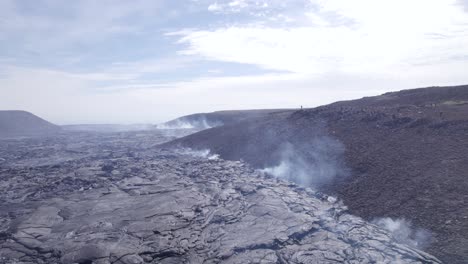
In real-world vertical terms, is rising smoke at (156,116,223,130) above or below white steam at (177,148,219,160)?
above

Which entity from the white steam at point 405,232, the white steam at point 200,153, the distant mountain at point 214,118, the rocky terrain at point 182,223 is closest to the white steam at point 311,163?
the rocky terrain at point 182,223

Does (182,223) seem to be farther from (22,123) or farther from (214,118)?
(22,123)

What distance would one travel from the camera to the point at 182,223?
46.4 ft

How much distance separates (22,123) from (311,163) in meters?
97.4

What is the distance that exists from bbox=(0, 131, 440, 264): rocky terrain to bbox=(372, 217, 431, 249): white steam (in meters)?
0.45

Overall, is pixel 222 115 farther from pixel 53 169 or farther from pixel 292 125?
pixel 53 169

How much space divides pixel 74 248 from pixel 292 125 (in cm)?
2231

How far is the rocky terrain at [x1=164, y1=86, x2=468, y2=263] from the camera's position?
41.3 ft

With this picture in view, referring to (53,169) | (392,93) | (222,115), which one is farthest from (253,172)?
(222,115)

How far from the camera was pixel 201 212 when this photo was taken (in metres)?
15.4

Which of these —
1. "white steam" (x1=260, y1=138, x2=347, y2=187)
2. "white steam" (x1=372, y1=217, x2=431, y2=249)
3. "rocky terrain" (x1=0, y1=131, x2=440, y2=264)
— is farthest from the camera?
"white steam" (x1=260, y1=138, x2=347, y2=187)

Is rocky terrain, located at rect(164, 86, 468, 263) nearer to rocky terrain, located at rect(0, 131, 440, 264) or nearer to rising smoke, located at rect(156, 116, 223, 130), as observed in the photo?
rocky terrain, located at rect(0, 131, 440, 264)

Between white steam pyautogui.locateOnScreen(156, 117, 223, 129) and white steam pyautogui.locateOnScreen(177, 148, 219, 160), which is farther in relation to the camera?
white steam pyautogui.locateOnScreen(156, 117, 223, 129)

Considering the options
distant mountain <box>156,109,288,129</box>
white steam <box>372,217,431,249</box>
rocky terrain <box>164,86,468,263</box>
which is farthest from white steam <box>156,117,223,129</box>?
white steam <box>372,217,431,249</box>
